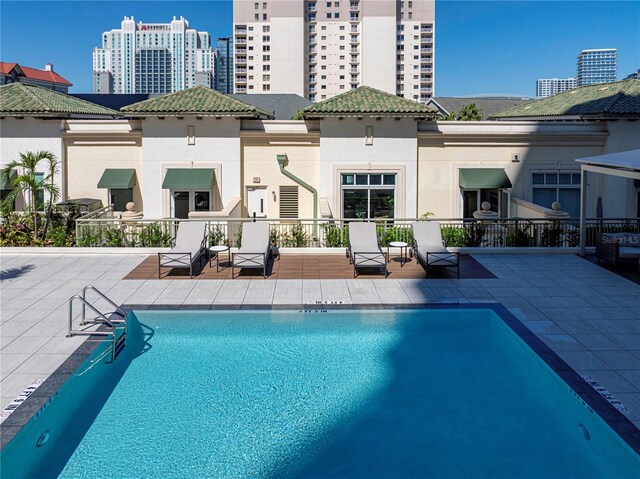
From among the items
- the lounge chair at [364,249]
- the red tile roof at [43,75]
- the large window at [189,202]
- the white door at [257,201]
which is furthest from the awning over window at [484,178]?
the red tile roof at [43,75]

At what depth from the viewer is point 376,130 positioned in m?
20.1

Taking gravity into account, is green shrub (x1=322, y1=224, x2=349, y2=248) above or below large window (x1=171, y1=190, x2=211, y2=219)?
below

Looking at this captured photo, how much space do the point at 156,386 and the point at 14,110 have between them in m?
15.5

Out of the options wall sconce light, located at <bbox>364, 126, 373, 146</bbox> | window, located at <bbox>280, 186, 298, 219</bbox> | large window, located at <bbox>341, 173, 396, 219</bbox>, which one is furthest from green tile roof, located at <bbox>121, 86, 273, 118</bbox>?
large window, located at <bbox>341, 173, 396, 219</bbox>

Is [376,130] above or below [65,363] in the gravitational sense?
above

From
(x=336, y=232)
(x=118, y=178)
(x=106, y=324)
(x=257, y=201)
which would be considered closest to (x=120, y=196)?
(x=118, y=178)

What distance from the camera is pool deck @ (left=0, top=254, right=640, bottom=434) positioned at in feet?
26.0

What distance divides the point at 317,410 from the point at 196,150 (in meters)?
14.5

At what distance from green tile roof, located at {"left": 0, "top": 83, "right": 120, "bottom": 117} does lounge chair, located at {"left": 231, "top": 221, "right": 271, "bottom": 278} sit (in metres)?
10.1

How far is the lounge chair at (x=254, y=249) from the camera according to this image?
12.9 m

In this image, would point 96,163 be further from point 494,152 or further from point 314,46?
point 314,46

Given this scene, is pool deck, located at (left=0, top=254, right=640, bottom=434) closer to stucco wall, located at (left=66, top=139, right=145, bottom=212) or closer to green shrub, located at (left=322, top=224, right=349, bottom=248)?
green shrub, located at (left=322, top=224, right=349, bottom=248)

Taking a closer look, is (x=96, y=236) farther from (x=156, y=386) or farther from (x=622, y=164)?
(x=622, y=164)

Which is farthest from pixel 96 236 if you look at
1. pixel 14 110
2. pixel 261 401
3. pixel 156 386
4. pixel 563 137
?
pixel 563 137
